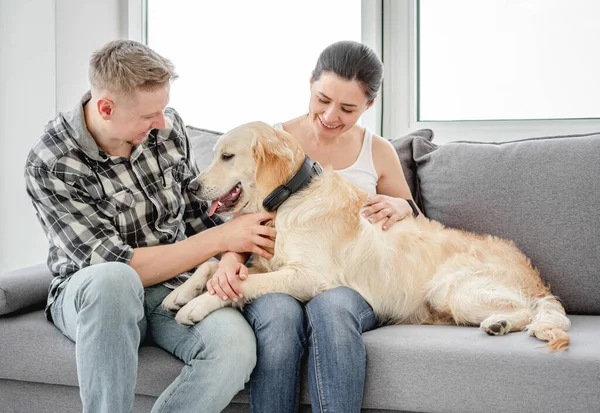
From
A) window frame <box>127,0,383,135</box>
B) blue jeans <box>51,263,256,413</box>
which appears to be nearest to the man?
blue jeans <box>51,263,256,413</box>

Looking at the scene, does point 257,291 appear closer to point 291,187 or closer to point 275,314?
point 275,314

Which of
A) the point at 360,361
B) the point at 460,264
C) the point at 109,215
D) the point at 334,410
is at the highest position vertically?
the point at 109,215

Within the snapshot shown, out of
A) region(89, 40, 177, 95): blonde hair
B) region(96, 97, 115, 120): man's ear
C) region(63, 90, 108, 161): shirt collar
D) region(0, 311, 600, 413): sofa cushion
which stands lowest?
region(0, 311, 600, 413): sofa cushion

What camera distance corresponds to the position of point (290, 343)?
1.64m

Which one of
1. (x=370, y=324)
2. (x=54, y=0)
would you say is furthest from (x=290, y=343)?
(x=54, y=0)

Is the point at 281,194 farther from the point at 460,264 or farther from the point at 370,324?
the point at 460,264

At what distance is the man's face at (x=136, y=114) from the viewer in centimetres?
170

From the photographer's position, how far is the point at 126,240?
187 centimetres

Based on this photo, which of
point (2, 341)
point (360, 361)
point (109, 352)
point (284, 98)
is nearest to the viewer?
point (109, 352)

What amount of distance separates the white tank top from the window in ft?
3.74

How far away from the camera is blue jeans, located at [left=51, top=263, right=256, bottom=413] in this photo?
4.88ft

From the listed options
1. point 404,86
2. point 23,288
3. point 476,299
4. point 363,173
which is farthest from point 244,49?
point 476,299

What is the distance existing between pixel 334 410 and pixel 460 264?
2.39ft

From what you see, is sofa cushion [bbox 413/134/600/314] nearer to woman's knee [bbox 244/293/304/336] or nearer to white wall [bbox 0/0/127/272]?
woman's knee [bbox 244/293/304/336]
